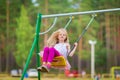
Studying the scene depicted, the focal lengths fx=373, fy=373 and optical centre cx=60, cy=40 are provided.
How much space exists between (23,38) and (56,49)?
2056cm

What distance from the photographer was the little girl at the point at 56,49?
6.21 meters

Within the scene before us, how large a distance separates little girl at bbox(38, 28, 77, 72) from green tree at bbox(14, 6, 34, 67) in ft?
64.6

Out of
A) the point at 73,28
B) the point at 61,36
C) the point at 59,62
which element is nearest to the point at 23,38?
the point at 73,28

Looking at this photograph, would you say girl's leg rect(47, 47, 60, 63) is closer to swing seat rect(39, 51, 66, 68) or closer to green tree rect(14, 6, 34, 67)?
swing seat rect(39, 51, 66, 68)

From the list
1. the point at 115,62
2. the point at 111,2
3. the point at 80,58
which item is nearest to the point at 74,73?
the point at 80,58

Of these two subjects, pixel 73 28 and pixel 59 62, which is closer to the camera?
pixel 59 62

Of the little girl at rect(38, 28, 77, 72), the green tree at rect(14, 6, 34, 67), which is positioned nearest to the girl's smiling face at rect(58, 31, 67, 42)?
the little girl at rect(38, 28, 77, 72)

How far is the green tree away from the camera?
87.7 feet

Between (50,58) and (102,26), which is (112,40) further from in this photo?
(50,58)

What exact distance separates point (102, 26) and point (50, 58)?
77.1 ft

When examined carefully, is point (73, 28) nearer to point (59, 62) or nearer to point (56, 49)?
point (56, 49)

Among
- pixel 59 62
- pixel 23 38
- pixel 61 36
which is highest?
pixel 61 36

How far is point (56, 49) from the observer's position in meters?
6.63

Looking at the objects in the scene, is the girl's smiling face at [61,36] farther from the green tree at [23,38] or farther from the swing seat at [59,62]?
the green tree at [23,38]
